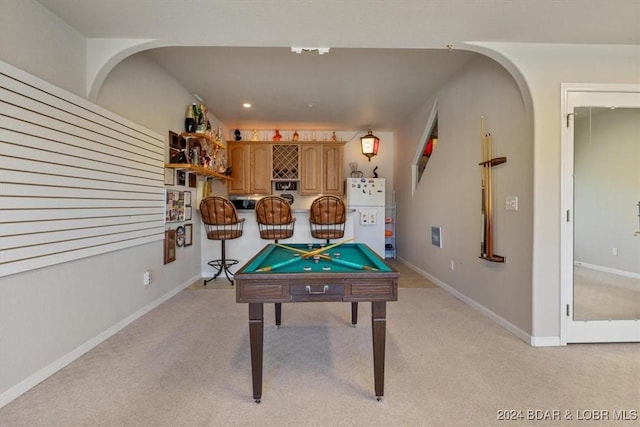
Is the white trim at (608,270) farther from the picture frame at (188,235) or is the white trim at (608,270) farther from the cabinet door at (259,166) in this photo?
the cabinet door at (259,166)

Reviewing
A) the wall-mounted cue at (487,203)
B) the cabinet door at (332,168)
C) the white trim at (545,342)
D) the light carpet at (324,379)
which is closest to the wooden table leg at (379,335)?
the light carpet at (324,379)

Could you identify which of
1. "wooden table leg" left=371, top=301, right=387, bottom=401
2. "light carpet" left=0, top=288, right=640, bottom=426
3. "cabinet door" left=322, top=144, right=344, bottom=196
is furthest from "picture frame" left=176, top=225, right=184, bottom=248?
"cabinet door" left=322, top=144, right=344, bottom=196

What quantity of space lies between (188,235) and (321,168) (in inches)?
119

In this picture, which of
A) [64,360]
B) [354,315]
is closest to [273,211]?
[354,315]

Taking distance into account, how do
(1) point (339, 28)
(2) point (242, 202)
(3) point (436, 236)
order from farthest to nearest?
1. (2) point (242, 202)
2. (3) point (436, 236)
3. (1) point (339, 28)

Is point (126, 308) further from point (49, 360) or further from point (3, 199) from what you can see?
point (3, 199)

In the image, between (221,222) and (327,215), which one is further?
(327,215)

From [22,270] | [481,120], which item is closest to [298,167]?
[481,120]

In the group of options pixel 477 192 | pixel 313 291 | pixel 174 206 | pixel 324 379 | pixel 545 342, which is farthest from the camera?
pixel 174 206

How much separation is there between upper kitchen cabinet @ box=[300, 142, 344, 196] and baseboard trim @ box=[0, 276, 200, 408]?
367 cm

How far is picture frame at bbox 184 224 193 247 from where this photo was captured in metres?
4.00

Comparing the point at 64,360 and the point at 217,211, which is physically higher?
the point at 217,211

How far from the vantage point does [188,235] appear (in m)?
4.09

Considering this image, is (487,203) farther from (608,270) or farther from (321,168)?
(321,168)
